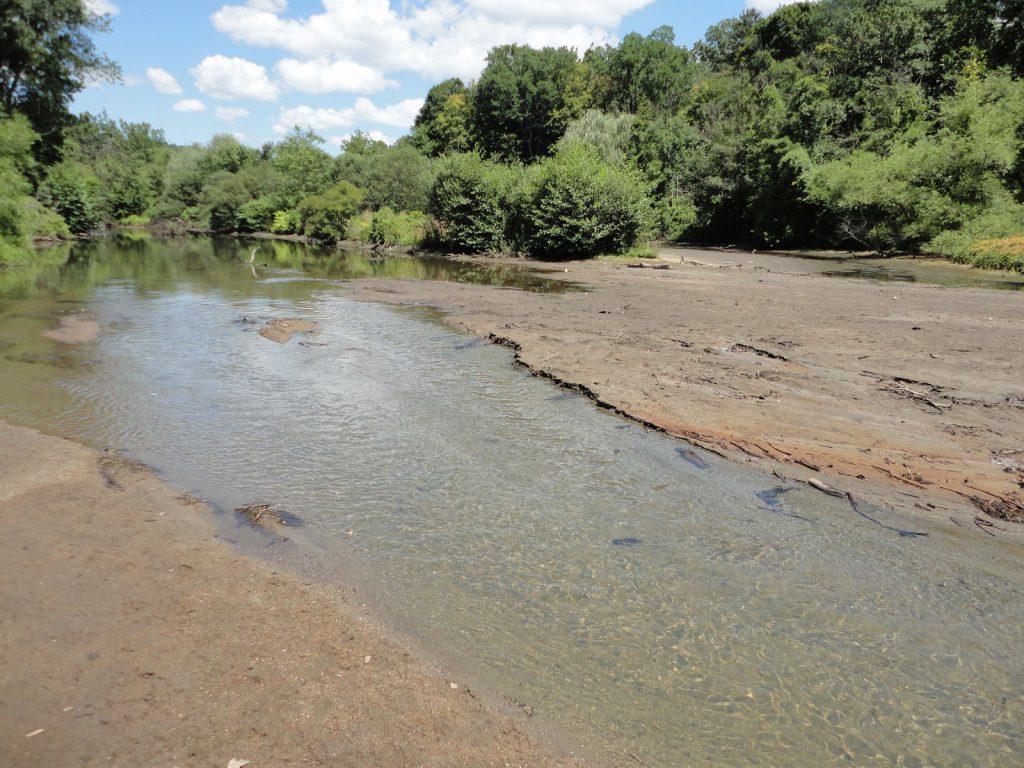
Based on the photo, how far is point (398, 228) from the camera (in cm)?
4841

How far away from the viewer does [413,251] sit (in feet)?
151

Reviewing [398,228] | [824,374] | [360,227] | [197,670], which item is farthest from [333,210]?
[197,670]

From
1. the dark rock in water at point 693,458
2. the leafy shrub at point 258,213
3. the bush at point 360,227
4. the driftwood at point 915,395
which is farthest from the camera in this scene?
the leafy shrub at point 258,213

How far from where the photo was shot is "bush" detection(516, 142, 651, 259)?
35.2 metres

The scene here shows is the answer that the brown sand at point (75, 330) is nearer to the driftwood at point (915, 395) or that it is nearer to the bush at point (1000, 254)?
the driftwood at point (915, 395)

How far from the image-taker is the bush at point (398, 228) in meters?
47.2

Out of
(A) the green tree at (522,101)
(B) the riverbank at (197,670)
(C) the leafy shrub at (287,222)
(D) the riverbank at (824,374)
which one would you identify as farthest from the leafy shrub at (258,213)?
(B) the riverbank at (197,670)

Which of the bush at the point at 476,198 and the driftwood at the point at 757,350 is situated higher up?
A: the bush at the point at 476,198

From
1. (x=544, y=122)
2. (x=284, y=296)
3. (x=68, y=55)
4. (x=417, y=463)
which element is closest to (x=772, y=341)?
(x=417, y=463)

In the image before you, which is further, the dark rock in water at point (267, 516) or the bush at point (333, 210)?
the bush at point (333, 210)

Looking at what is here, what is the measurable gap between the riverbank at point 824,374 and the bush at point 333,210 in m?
38.8

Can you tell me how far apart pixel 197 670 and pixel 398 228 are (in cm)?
4655

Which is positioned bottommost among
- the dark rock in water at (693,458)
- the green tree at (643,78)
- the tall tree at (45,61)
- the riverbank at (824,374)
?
the dark rock in water at (693,458)

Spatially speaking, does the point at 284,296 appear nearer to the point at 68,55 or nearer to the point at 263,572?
the point at 263,572
